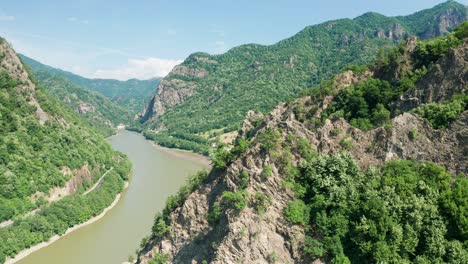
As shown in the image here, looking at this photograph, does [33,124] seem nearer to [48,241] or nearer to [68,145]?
[68,145]

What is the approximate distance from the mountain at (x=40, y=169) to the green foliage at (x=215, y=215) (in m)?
37.6

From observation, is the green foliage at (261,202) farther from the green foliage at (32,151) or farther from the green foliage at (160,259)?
the green foliage at (32,151)

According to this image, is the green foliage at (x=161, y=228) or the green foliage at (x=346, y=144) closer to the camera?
the green foliage at (x=346, y=144)

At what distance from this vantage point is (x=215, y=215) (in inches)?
1609

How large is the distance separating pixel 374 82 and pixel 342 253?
33531 mm

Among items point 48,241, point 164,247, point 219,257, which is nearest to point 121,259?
point 48,241

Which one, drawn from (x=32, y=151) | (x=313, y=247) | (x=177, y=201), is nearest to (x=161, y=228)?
(x=177, y=201)

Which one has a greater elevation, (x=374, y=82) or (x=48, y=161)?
(x=374, y=82)

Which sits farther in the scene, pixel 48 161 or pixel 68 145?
pixel 68 145

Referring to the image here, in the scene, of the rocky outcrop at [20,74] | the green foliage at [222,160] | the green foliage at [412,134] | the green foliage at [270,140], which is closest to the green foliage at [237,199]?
the green foliage at [270,140]

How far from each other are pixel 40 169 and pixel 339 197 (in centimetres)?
7090

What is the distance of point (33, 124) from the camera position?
99.4 m

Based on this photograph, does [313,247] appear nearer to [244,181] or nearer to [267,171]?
[267,171]

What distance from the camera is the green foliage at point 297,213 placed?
122ft
